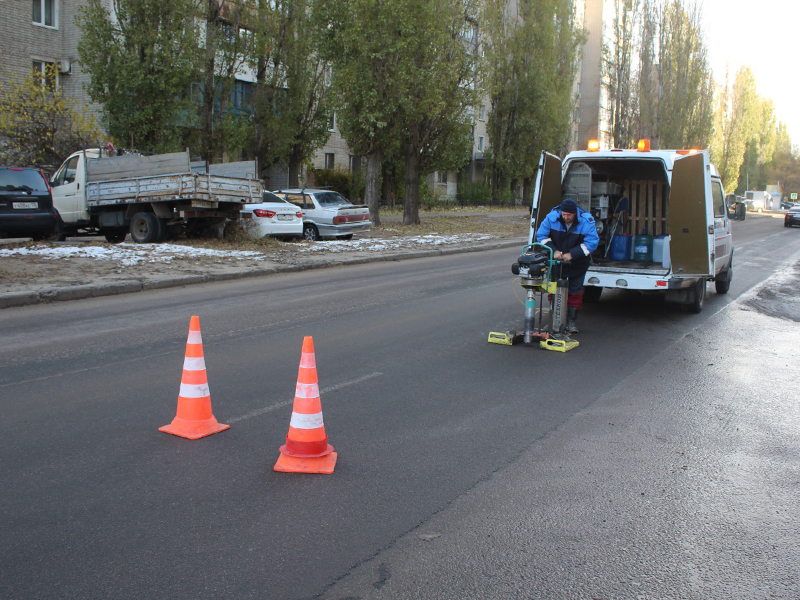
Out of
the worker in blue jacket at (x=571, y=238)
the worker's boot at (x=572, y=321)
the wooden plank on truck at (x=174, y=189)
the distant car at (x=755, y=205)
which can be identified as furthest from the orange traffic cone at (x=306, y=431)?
the distant car at (x=755, y=205)

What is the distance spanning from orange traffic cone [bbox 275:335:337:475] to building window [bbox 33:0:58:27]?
106 ft

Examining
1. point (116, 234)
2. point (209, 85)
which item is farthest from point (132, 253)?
point (209, 85)

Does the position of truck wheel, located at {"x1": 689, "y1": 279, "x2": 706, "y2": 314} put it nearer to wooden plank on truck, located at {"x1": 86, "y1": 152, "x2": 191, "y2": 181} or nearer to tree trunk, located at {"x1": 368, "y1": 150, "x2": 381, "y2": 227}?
wooden plank on truck, located at {"x1": 86, "y1": 152, "x2": 191, "y2": 181}

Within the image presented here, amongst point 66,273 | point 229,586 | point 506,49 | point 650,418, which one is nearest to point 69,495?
point 229,586

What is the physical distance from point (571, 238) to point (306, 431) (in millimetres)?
4815

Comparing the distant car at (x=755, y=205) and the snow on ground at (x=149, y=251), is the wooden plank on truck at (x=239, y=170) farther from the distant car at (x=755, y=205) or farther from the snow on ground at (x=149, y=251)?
the distant car at (x=755, y=205)

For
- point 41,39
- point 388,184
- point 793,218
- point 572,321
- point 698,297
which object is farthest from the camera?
point 793,218

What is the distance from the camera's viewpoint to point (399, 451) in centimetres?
464

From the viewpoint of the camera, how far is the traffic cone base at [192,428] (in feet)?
15.8

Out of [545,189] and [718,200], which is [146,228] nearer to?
[545,189]

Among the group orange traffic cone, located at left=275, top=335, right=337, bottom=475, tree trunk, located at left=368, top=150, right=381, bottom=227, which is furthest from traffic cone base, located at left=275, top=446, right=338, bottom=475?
tree trunk, located at left=368, top=150, right=381, bottom=227

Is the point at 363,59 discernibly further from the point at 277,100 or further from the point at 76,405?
the point at 76,405

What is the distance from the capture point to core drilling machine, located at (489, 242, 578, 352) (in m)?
7.79

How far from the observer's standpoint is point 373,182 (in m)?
28.2
